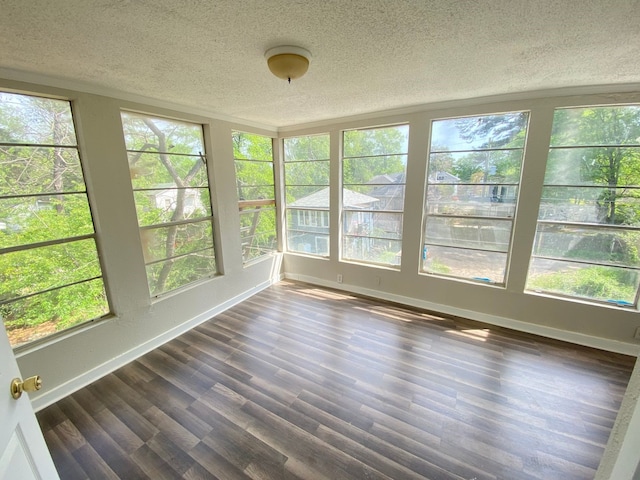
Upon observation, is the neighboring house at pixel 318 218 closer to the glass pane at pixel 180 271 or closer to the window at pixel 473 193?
the window at pixel 473 193

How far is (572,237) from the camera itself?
8.54ft

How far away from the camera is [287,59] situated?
159 centimetres

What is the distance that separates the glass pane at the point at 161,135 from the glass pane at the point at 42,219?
72cm

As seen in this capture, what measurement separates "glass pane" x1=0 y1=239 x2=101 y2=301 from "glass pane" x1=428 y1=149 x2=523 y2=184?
3653 millimetres

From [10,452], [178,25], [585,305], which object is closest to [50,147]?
[178,25]

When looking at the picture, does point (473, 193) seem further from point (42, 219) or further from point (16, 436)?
point (42, 219)

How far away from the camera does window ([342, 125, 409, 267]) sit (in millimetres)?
3369

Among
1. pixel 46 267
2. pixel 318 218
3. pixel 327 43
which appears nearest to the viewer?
pixel 327 43

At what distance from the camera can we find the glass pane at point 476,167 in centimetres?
276

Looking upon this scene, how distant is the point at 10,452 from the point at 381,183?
3.56 metres

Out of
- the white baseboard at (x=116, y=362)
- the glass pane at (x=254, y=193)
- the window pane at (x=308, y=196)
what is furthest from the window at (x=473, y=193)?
the white baseboard at (x=116, y=362)

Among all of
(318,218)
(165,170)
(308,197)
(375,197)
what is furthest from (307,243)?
(165,170)

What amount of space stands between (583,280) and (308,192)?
3483 millimetres

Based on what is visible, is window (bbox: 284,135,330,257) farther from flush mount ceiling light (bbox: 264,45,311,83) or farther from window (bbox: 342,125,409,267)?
flush mount ceiling light (bbox: 264,45,311,83)
